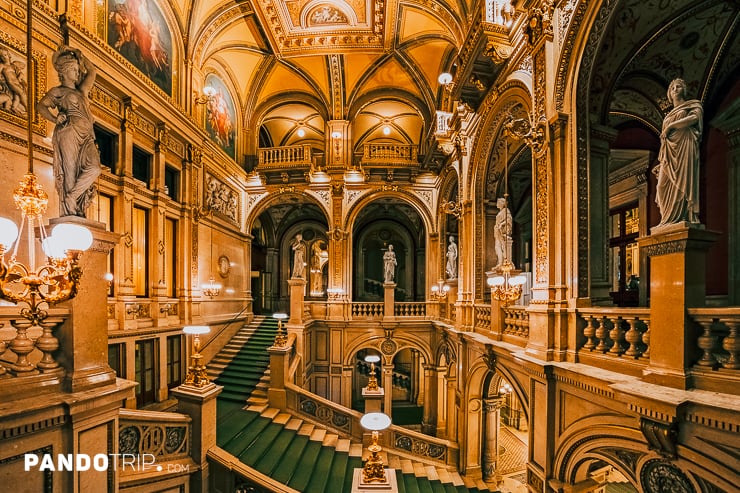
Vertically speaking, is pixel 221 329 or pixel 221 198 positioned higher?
pixel 221 198

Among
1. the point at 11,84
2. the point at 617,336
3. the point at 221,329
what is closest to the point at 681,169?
the point at 617,336

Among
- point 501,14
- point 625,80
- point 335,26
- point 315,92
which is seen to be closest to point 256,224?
point 315,92

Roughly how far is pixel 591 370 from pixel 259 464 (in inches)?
255

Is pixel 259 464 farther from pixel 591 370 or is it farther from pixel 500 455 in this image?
pixel 500 455

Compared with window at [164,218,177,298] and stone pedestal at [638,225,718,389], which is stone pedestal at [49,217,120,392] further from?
window at [164,218,177,298]

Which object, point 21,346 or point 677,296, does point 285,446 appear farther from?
point 677,296

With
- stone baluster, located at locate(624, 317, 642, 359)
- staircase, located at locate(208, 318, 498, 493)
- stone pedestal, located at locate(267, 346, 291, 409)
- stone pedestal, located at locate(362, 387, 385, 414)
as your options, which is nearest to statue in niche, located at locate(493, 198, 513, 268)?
stone baluster, located at locate(624, 317, 642, 359)

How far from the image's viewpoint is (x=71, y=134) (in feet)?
12.8

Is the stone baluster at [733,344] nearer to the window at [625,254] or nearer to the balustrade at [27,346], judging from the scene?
the balustrade at [27,346]

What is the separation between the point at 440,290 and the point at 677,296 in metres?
10.8

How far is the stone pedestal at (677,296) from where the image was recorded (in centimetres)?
360

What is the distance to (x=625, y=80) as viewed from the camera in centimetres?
659

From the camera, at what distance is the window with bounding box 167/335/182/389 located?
10539 millimetres

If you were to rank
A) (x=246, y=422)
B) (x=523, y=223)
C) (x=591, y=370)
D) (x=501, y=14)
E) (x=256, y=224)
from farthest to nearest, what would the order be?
(x=256, y=224), (x=523, y=223), (x=246, y=422), (x=501, y=14), (x=591, y=370)
